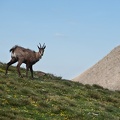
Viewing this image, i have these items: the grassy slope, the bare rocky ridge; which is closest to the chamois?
the grassy slope

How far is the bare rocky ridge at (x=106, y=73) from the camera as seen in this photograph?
59.1 metres

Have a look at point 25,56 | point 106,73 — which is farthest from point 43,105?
point 106,73

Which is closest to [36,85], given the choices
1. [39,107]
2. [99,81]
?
[39,107]

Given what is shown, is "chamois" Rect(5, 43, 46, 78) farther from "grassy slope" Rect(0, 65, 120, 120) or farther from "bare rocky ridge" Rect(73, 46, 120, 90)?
"bare rocky ridge" Rect(73, 46, 120, 90)

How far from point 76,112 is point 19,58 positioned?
12226 mm

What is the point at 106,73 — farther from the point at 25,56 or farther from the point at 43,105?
the point at 43,105

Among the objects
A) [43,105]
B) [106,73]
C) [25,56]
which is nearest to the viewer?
→ [43,105]

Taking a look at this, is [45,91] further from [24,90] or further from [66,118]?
[66,118]

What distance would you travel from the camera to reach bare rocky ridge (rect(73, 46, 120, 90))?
59094 mm

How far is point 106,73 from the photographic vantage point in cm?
6303

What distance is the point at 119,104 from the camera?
29.0m

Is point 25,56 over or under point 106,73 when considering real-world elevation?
under

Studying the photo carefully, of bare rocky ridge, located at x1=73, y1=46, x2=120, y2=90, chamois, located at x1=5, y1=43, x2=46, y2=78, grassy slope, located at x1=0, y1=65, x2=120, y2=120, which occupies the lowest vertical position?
grassy slope, located at x1=0, y1=65, x2=120, y2=120

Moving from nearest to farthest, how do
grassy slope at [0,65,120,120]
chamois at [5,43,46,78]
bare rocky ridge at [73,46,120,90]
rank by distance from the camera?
grassy slope at [0,65,120,120], chamois at [5,43,46,78], bare rocky ridge at [73,46,120,90]
